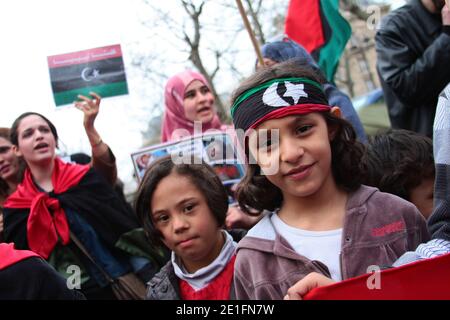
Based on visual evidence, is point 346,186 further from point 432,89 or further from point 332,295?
point 432,89

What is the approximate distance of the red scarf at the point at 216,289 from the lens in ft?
6.57

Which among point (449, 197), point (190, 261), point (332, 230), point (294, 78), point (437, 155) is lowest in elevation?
point (190, 261)

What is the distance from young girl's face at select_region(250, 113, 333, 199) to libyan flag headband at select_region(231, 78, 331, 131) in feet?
0.08

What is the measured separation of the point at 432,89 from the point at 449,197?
4.87 feet

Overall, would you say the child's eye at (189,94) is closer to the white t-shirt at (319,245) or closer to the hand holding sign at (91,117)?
the hand holding sign at (91,117)

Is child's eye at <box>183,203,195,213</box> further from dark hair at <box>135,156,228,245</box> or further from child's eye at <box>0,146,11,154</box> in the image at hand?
child's eye at <box>0,146,11,154</box>

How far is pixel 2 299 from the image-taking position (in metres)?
1.34

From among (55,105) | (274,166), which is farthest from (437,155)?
(55,105)

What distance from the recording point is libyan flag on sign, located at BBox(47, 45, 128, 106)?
325 centimetres

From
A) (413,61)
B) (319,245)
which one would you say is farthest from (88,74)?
(319,245)

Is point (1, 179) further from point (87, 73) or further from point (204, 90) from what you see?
point (204, 90)

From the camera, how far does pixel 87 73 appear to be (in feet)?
10.8

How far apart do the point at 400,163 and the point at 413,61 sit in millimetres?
915

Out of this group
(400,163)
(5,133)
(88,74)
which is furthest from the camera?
(88,74)
